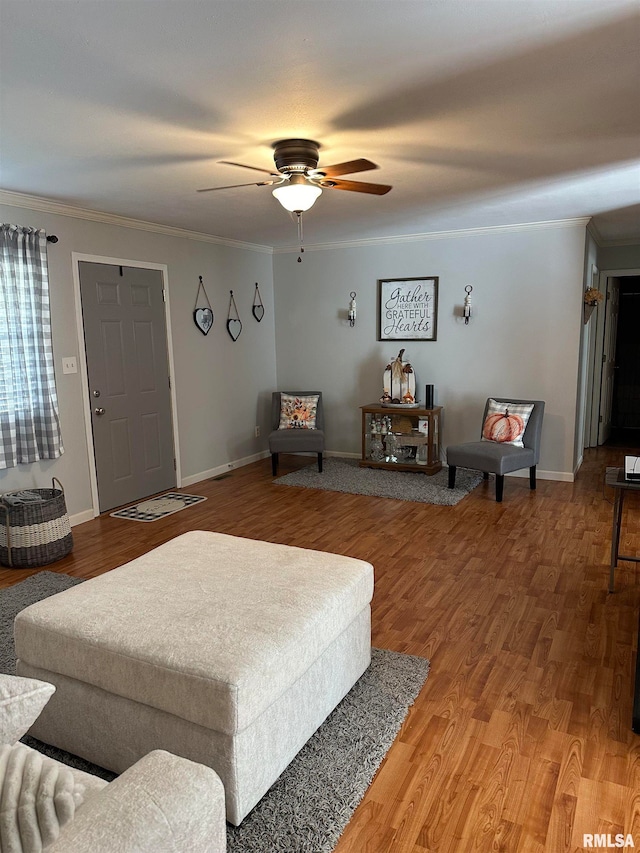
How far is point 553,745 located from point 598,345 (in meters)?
5.70

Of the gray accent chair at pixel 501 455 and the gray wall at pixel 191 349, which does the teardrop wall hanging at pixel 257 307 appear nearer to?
the gray wall at pixel 191 349

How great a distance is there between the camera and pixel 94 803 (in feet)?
3.55

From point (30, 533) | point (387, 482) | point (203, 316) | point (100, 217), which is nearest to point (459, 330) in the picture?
point (387, 482)

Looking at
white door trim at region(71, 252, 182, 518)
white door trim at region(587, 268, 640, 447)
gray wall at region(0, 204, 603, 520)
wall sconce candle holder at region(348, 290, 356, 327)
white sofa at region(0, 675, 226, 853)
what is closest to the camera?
white sofa at region(0, 675, 226, 853)

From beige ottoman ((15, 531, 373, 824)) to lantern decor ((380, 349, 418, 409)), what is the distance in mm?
3792

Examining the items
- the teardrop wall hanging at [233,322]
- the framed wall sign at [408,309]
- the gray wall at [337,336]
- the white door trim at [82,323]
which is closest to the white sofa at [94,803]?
the gray wall at [337,336]

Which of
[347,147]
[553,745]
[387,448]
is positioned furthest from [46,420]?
[553,745]

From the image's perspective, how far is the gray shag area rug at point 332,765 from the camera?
168 centimetres

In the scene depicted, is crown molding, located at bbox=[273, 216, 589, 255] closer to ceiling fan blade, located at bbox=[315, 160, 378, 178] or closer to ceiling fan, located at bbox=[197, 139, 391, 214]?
ceiling fan, located at bbox=[197, 139, 391, 214]

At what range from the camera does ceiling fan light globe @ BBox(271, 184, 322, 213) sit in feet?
9.96

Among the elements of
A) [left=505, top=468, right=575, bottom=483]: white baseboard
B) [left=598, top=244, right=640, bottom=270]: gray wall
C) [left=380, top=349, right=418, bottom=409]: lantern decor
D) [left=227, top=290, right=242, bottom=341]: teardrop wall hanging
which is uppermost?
[left=598, top=244, right=640, bottom=270]: gray wall

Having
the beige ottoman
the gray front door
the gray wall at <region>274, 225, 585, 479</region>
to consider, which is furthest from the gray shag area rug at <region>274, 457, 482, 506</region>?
the beige ottoman

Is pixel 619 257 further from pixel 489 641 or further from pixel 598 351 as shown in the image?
pixel 489 641

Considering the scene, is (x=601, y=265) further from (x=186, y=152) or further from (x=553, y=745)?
(x=553, y=745)
